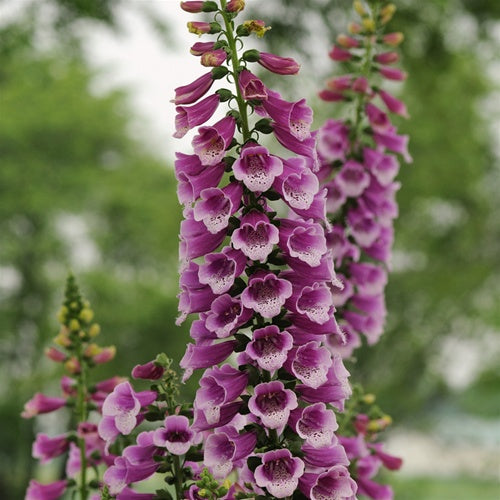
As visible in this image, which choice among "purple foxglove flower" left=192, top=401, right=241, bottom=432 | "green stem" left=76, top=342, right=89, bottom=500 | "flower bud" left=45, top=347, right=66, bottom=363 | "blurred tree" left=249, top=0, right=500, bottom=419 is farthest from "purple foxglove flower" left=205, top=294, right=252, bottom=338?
"blurred tree" left=249, top=0, right=500, bottom=419

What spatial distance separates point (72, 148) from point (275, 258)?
50.0 feet

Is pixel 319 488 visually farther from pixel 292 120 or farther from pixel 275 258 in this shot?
pixel 292 120

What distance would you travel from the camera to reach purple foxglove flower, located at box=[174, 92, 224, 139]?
4.21ft

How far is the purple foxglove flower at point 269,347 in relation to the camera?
1.12 m

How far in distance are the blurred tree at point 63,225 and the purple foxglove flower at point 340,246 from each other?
41.3 feet

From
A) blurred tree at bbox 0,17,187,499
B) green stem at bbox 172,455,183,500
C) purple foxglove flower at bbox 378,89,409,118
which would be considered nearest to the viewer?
green stem at bbox 172,455,183,500

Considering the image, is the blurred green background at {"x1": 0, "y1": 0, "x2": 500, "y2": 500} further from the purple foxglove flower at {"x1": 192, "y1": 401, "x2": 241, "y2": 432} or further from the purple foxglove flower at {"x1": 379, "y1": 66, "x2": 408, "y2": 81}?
the purple foxglove flower at {"x1": 192, "y1": 401, "x2": 241, "y2": 432}

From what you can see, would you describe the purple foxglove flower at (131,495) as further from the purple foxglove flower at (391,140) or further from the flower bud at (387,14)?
the flower bud at (387,14)

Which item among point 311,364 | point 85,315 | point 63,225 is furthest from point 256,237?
point 63,225

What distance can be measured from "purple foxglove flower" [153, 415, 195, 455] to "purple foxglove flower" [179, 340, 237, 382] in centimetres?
9

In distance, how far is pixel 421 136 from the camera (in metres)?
13.5

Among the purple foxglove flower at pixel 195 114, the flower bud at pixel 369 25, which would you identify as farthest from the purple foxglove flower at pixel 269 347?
the flower bud at pixel 369 25

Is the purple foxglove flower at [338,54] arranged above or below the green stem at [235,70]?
above

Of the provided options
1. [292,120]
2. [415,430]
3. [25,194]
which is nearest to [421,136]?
[415,430]
